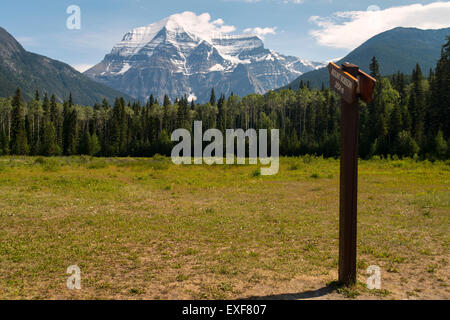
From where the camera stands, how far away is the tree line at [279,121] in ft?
213

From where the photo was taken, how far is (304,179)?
3197 centimetres

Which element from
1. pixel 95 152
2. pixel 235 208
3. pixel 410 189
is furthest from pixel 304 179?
pixel 95 152

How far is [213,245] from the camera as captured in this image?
36.9ft

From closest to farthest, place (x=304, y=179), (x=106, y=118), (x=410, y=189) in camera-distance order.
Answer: (x=410, y=189)
(x=304, y=179)
(x=106, y=118)

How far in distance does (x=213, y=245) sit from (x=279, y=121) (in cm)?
11145

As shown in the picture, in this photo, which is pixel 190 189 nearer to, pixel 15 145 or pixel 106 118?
pixel 15 145

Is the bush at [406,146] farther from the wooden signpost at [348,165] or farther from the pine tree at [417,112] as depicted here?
the wooden signpost at [348,165]

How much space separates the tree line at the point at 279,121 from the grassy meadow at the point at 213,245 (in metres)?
44.6

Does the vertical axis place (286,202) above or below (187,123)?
below

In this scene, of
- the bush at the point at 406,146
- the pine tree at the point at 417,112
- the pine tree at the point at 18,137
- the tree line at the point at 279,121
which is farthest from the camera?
the pine tree at the point at 18,137

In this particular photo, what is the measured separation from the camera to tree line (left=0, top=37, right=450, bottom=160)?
6481 centimetres

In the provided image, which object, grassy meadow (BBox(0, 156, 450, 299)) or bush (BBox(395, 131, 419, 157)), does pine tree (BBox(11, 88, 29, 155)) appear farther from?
bush (BBox(395, 131, 419, 157))

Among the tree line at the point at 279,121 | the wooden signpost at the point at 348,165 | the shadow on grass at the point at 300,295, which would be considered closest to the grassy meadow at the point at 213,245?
the shadow on grass at the point at 300,295
